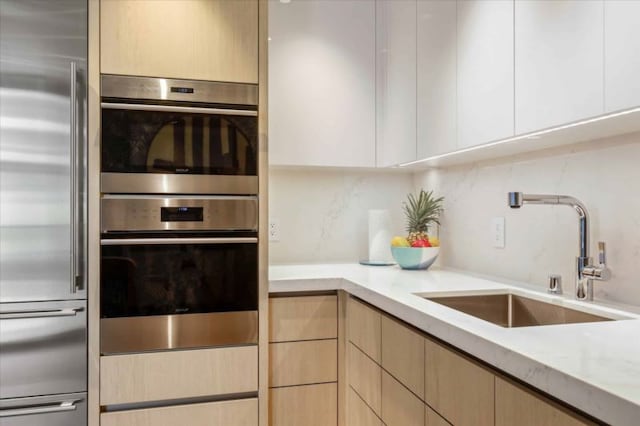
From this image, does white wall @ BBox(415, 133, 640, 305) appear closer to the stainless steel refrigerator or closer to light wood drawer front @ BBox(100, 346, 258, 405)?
light wood drawer front @ BBox(100, 346, 258, 405)

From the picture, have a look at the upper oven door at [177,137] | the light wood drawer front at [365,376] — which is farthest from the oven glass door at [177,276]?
the light wood drawer front at [365,376]

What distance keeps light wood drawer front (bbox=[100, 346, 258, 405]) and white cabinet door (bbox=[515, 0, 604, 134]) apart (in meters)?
1.40

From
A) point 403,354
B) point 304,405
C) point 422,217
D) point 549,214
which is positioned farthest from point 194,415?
point 549,214

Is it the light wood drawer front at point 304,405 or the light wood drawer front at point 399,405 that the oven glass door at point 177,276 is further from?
the light wood drawer front at point 399,405

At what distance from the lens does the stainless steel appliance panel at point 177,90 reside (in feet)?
5.96

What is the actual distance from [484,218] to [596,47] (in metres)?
1.04

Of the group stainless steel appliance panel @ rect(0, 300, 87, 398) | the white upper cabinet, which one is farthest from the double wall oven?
the white upper cabinet

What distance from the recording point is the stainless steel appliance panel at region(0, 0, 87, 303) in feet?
5.56

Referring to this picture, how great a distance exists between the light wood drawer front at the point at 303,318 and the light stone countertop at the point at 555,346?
31 centimetres

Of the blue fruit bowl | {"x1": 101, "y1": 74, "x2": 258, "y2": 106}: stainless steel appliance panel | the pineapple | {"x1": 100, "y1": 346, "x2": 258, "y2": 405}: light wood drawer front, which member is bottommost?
{"x1": 100, "y1": 346, "x2": 258, "y2": 405}: light wood drawer front

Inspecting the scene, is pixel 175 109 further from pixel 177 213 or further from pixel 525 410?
pixel 525 410

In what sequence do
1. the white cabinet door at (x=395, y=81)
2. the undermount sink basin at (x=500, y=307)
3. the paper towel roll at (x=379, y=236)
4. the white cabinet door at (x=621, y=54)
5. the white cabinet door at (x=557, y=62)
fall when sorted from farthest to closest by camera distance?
the paper towel roll at (x=379, y=236) < the white cabinet door at (x=395, y=81) < the undermount sink basin at (x=500, y=307) < the white cabinet door at (x=557, y=62) < the white cabinet door at (x=621, y=54)

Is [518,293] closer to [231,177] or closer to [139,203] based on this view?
[231,177]

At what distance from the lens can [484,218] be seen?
205 cm
